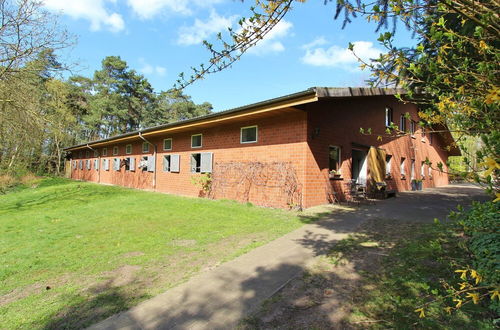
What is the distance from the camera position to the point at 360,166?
39.4 ft

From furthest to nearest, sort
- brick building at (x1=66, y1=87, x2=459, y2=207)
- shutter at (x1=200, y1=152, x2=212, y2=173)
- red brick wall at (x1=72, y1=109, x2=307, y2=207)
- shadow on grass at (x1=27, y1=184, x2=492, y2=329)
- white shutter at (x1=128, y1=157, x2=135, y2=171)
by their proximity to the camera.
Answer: white shutter at (x1=128, y1=157, x2=135, y2=171), shutter at (x1=200, y1=152, x2=212, y2=173), red brick wall at (x1=72, y1=109, x2=307, y2=207), brick building at (x1=66, y1=87, x2=459, y2=207), shadow on grass at (x1=27, y1=184, x2=492, y2=329)

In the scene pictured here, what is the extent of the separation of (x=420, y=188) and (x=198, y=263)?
57.1ft

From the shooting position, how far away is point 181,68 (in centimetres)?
272

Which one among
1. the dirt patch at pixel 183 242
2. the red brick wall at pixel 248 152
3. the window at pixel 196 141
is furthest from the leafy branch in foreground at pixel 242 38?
the window at pixel 196 141

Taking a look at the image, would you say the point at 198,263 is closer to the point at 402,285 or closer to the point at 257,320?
the point at 257,320

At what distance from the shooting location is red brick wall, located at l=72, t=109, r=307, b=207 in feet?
28.2

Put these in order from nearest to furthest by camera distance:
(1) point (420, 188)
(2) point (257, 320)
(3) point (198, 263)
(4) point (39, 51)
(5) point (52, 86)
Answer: (2) point (257, 320) → (3) point (198, 263) → (4) point (39, 51) → (1) point (420, 188) → (5) point (52, 86)

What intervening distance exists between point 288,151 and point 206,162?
4405 mm

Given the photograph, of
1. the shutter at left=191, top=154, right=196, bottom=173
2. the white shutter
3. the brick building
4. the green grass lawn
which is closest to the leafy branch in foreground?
the green grass lawn

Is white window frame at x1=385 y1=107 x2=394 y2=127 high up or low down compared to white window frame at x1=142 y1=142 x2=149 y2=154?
up

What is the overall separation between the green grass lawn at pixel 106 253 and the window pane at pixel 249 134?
2.99 m

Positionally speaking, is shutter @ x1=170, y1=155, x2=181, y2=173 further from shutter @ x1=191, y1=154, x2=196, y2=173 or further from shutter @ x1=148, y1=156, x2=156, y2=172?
shutter @ x1=148, y1=156, x2=156, y2=172

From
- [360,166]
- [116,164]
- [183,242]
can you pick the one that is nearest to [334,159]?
[360,166]

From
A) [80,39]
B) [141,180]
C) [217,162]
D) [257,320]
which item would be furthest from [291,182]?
[141,180]
